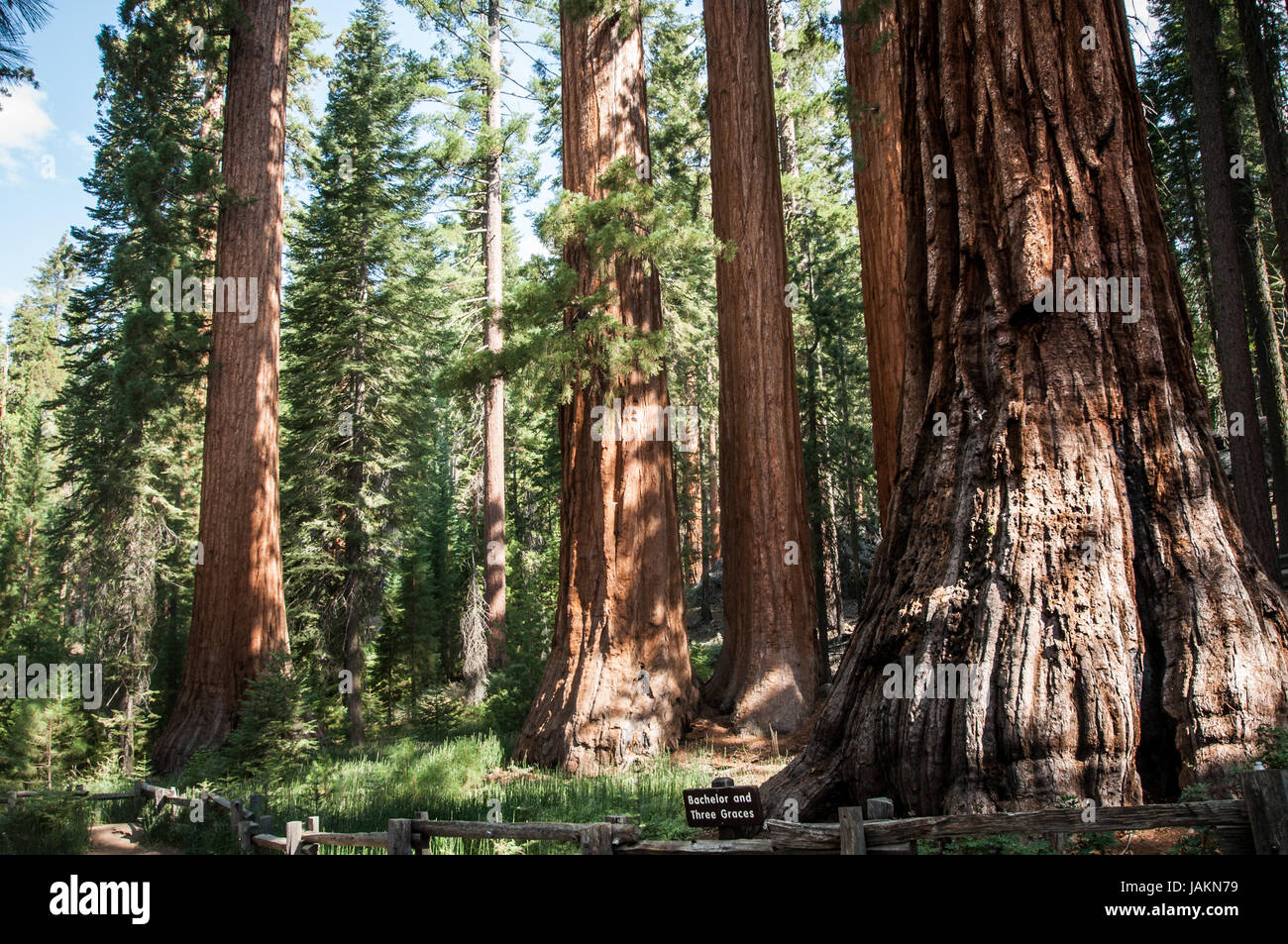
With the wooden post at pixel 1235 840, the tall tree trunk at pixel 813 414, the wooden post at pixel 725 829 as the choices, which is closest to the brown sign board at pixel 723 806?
the wooden post at pixel 725 829

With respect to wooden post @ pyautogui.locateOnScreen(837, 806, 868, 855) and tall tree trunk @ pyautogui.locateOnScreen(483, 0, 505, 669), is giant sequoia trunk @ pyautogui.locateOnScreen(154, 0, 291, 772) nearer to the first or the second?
tall tree trunk @ pyautogui.locateOnScreen(483, 0, 505, 669)

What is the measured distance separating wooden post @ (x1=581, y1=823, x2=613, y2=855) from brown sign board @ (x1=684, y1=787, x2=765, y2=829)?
0.47 metres

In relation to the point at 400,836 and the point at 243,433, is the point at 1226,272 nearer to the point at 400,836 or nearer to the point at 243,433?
the point at 400,836

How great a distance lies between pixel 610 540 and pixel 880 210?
4.54 m

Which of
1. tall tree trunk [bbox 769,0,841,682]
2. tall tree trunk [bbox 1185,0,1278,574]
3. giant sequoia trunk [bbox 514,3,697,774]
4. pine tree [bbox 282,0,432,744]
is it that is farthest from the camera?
pine tree [bbox 282,0,432,744]

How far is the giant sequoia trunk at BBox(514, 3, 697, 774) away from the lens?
9.34m

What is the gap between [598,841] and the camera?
4492 mm

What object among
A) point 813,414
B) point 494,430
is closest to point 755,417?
point 813,414

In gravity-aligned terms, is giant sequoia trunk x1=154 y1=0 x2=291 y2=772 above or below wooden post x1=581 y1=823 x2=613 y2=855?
above

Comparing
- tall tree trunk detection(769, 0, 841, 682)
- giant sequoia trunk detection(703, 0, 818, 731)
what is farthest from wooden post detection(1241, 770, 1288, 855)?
tall tree trunk detection(769, 0, 841, 682)
